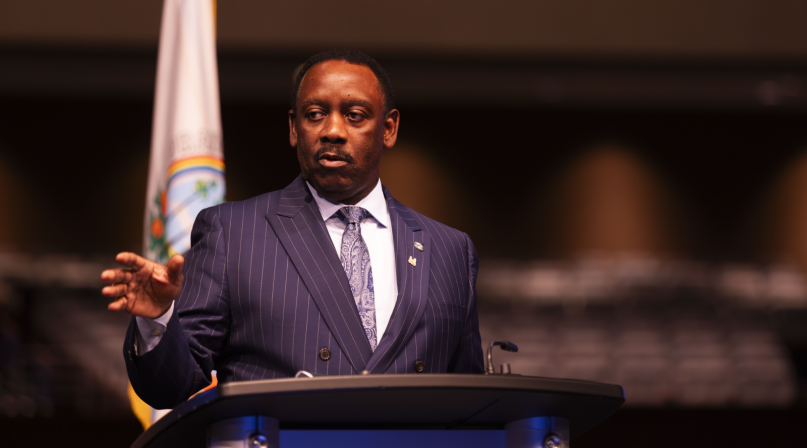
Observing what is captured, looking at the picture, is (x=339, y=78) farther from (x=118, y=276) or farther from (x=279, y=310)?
(x=118, y=276)

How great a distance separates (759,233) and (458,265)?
6.08 meters

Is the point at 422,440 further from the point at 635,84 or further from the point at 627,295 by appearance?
the point at 635,84

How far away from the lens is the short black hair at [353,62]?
1.60m

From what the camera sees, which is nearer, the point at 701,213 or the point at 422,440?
the point at 422,440

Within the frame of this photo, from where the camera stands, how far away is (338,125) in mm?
1539

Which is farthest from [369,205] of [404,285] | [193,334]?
[193,334]

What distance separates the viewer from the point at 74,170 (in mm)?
6395

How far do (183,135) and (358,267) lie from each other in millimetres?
1338

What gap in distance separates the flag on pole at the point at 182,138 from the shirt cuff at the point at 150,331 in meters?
1.32

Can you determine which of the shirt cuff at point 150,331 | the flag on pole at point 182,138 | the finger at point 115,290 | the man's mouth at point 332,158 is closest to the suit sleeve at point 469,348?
the man's mouth at point 332,158

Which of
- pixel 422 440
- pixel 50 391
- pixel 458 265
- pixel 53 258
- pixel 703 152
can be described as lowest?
pixel 422 440

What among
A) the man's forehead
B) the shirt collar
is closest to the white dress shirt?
the shirt collar

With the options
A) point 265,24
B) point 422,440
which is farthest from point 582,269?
point 422,440

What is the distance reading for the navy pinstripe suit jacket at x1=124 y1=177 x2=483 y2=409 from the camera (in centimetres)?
130
